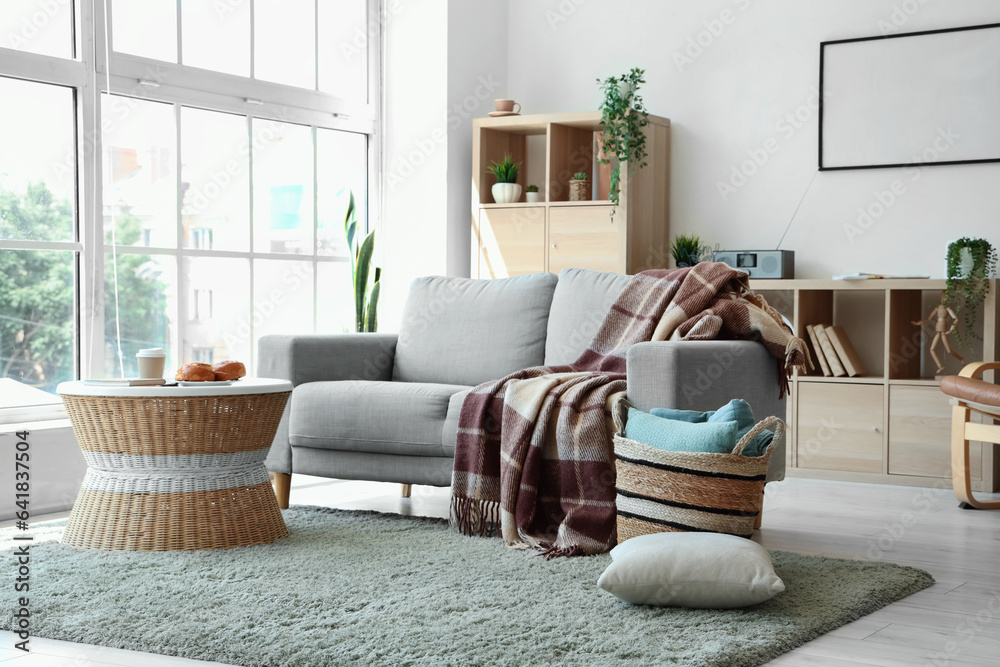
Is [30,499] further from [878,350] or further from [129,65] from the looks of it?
[878,350]

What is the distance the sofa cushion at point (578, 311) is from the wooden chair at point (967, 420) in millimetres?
1313

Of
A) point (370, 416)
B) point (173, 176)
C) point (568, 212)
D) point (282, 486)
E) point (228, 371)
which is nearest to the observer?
point (228, 371)

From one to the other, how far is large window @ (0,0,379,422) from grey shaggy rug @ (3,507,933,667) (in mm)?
1427

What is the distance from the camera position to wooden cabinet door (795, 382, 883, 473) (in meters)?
4.57

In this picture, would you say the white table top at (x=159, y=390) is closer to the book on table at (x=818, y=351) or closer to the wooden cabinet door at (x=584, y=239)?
the wooden cabinet door at (x=584, y=239)

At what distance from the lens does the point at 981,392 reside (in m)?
3.83

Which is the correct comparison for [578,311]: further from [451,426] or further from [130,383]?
[130,383]

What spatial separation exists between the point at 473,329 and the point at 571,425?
962 millimetres

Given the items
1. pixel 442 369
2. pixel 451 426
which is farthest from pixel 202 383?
pixel 442 369

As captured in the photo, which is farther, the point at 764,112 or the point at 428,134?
the point at 428,134

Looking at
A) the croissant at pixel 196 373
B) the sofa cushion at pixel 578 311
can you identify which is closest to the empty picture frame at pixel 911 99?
the sofa cushion at pixel 578 311

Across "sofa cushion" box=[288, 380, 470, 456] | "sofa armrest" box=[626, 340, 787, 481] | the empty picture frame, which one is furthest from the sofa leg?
the empty picture frame

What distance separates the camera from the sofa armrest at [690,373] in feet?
9.69

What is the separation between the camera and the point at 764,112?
17.1ft
